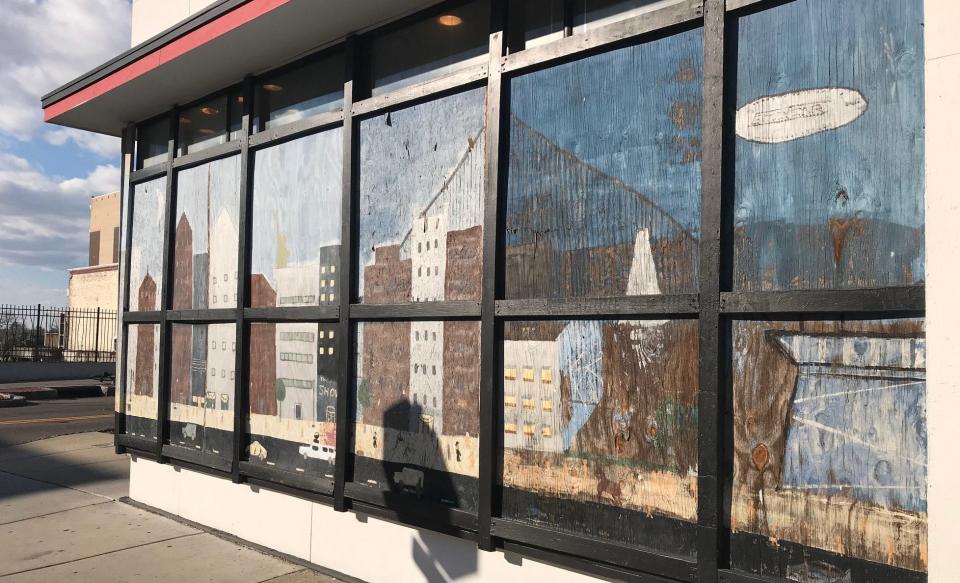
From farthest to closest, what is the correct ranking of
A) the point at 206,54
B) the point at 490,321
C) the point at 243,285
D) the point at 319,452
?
1. the point at 243,285
2. the point at 206,54
3. the point at 319,452
4. the point at 490,321

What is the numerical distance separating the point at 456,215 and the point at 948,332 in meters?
2.72

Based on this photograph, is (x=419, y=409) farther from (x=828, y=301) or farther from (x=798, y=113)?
(x=798, y=113)

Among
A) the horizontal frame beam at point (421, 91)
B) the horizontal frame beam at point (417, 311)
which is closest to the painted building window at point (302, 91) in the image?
A: the horizontal frame beam at point (421, 91)

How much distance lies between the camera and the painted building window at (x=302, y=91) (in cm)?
571

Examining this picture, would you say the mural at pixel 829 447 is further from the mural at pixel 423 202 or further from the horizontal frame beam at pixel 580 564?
the mural at pixel 423 202

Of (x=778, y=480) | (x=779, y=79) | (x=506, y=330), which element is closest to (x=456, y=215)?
(x=506, y=330)

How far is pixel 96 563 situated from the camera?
5.59 meters

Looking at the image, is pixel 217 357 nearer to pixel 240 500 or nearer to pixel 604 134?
pixel 240 500

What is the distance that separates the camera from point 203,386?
6750 millimetres

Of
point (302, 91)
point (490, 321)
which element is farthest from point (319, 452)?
point (302, 91)

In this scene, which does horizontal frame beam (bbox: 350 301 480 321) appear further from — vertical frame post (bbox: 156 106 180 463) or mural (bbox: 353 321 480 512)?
vertical frame post (bbox: 156 106 180 463)

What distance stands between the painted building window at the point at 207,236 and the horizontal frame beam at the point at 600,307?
10.4 ft

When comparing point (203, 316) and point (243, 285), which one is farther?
point (203, 316)

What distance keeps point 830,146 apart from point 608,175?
1.10 m
